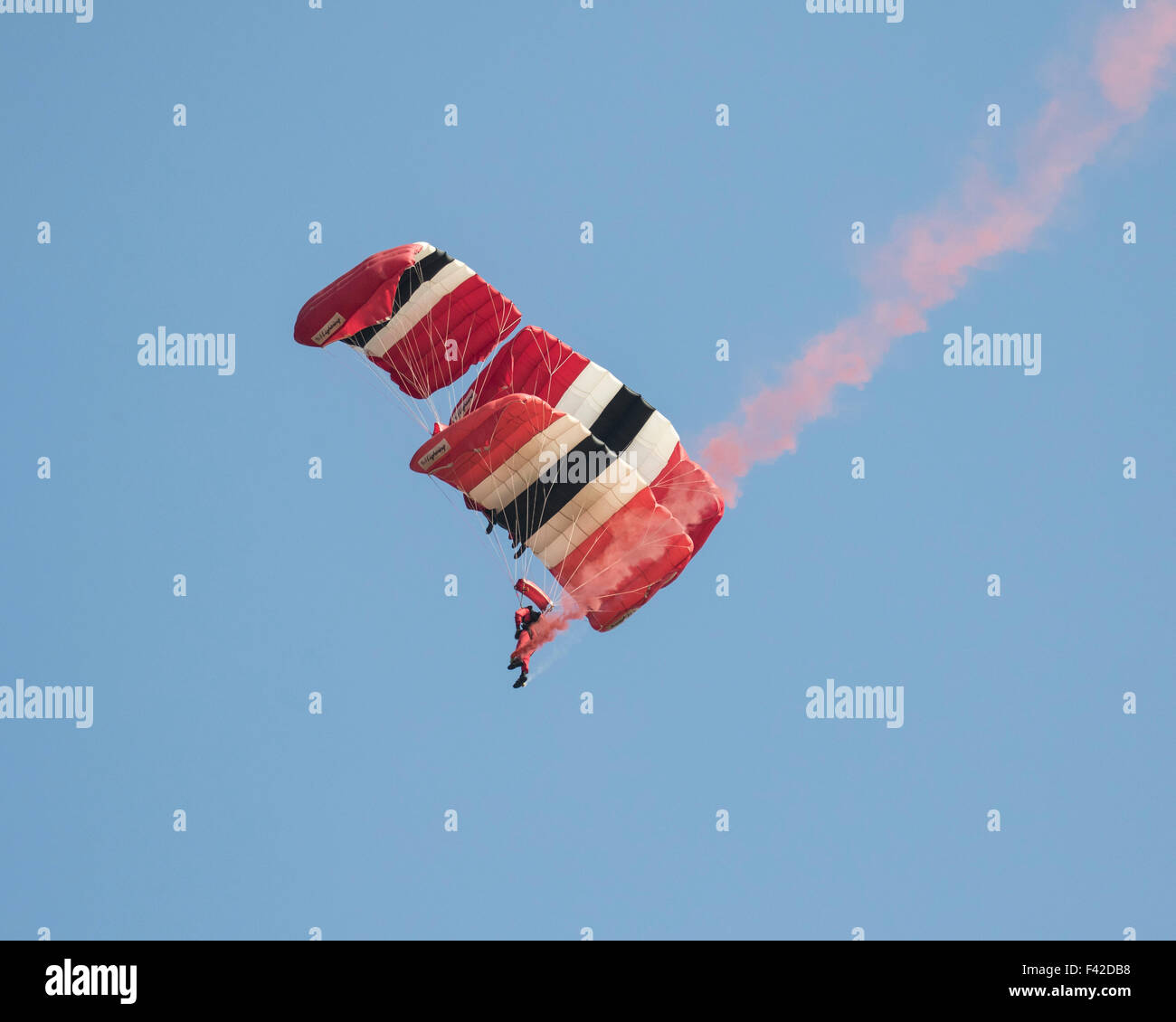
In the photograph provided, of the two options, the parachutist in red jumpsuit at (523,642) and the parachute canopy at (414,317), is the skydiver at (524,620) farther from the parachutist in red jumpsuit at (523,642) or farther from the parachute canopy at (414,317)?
the parachute canopy at (414,317)

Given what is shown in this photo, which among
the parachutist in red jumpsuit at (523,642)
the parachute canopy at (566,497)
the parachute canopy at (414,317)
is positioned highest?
the parachute canopy at (414,317)

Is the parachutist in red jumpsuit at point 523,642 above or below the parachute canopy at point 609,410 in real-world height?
below

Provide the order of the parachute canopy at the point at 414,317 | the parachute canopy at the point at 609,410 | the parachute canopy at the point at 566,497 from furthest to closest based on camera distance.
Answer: the parachute canopy at the point at 609,410 < the parachute canopy at the point at 414,317 < the parachute canopy at the point at 566,497

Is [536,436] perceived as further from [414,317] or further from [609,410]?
[414,317]

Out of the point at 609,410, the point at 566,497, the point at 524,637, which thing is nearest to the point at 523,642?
the point at 524,637

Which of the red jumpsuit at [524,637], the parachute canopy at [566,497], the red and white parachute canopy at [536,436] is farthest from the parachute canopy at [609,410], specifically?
the red jumpsuit at [524,637]

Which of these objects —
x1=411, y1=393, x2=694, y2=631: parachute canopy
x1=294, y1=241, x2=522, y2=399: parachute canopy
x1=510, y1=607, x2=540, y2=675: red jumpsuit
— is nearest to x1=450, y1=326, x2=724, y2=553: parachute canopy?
x1=294, y1=241, x2=522, y2=399: parachute canopy

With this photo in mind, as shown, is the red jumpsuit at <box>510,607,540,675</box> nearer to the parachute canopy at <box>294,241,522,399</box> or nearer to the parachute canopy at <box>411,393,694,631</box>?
the parachute canopy at <box>411,393,694,631</box>
